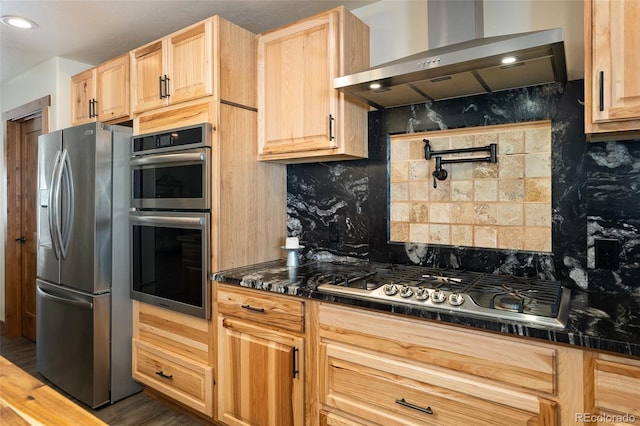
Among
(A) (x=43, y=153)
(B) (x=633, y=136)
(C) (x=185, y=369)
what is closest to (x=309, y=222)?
(C) (x=185, y=369)

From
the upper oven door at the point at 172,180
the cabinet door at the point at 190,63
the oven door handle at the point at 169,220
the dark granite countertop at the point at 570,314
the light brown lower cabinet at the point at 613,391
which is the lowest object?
the light brown lower cabinet at the point at 613,391

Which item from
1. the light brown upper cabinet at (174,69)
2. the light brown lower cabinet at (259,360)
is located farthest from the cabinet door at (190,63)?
the light brown lower cabinet at (259,360)

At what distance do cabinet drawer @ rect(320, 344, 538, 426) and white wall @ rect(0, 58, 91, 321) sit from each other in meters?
3.04

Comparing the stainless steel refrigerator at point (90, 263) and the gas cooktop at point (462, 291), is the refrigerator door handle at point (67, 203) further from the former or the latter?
the gas cooktop at point (462, 291)

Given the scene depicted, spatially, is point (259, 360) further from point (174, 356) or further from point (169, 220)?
point (169, 220)

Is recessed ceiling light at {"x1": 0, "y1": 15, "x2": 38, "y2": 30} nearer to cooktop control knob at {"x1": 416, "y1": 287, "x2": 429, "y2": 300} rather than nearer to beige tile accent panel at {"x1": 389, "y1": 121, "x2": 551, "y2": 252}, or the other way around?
beige tile accent panel at {"x1": 389, "y1": 121, "x2": 551, "y2": 252}

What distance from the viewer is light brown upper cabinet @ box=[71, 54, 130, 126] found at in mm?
2758

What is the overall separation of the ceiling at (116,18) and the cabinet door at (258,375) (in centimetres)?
188

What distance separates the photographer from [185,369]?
90.6 inches

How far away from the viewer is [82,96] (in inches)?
122

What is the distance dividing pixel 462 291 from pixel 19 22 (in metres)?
3.16

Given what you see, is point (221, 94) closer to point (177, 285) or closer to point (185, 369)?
point (177, 285)

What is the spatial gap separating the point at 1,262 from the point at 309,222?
3322 mm

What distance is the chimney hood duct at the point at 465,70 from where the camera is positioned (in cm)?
142
